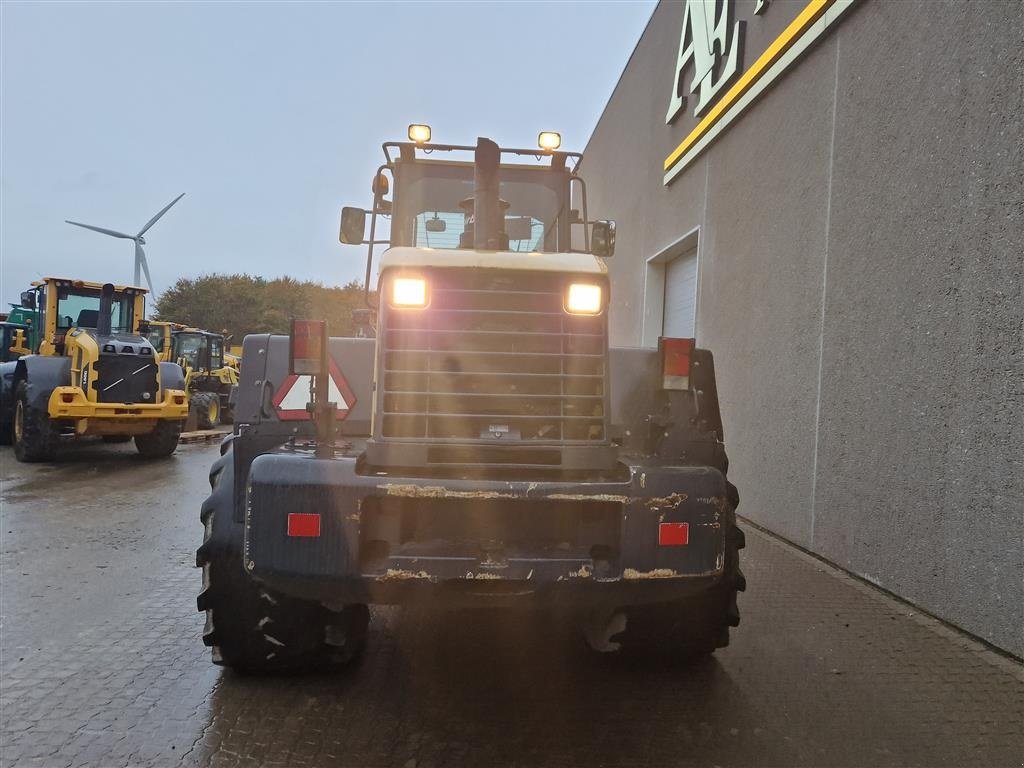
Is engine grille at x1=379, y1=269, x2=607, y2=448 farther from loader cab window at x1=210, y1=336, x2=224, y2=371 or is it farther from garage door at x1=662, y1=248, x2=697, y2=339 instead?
loader cab window at x1=210, y1=336, x2=224, y2=371

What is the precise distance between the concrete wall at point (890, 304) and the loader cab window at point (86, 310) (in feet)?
31.4

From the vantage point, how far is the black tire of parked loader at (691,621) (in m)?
3.39

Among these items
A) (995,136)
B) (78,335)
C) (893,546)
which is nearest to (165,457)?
(78,335)

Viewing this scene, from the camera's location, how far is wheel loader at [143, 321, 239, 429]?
1652 centimetres

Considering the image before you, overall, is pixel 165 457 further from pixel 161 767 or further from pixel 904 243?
pixel 904 243

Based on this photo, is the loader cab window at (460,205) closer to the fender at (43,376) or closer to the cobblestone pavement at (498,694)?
the cobblestone pavement at (498,694)

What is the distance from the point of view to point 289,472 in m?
2.73

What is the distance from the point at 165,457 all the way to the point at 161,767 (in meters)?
9.90

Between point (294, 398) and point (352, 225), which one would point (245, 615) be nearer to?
point (294, 398)

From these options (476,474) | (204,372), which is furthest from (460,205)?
(204,372)

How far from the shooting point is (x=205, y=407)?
53.5ft

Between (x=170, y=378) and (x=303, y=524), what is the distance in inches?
397

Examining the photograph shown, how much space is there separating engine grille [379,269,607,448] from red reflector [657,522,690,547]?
1.83ft

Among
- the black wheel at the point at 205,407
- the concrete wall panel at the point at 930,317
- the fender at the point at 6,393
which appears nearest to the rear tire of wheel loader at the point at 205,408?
A: the black wheel at the point at 205,407
